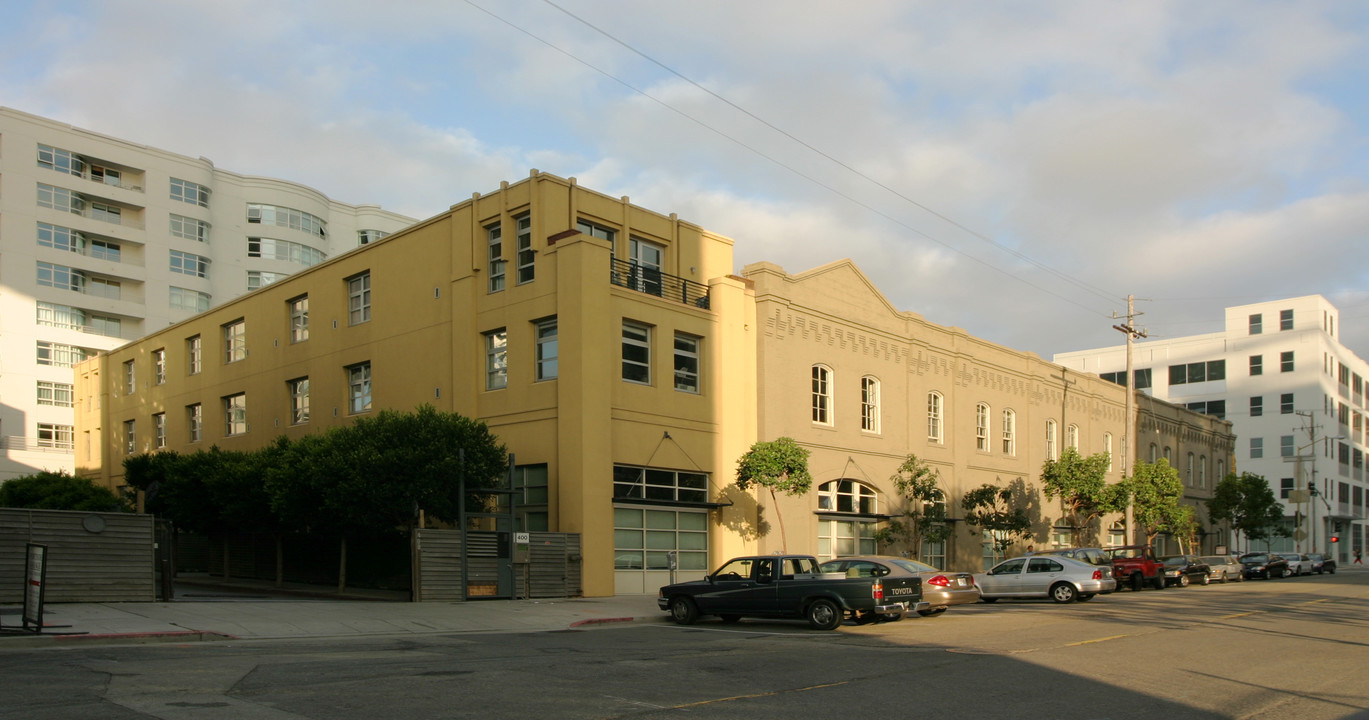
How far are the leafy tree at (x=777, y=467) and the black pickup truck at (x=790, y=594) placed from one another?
8.37m

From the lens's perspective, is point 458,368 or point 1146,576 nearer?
point 458,368

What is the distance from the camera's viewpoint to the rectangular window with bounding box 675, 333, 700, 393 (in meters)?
32.0

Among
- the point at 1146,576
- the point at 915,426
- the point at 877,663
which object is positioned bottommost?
the point at 1146,576

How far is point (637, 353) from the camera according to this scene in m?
30.7

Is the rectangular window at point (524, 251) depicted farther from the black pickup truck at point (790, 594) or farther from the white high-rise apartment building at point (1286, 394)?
the white high-rise apartment building at point (1286, 394)

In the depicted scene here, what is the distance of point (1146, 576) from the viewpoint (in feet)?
123

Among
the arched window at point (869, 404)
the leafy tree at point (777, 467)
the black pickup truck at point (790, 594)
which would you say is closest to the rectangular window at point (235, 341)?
the leafy tree at point (777, 467)

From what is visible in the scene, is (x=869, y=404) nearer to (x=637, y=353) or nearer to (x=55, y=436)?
(x=637, y=353)

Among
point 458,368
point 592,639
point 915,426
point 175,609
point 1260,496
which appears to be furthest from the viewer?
point 1260,496

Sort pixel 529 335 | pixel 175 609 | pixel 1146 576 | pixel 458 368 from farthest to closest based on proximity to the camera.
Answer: pixel 1146 576 → pixel 458 368 → pixel 529 335 → pixel 175 609

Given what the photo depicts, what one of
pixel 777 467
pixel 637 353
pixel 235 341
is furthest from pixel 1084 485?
pixel 235 341

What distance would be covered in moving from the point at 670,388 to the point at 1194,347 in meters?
79.8

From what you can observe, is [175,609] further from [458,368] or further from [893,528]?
[893,528]

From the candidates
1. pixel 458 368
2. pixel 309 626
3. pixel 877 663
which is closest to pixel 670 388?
pixel 458 368
